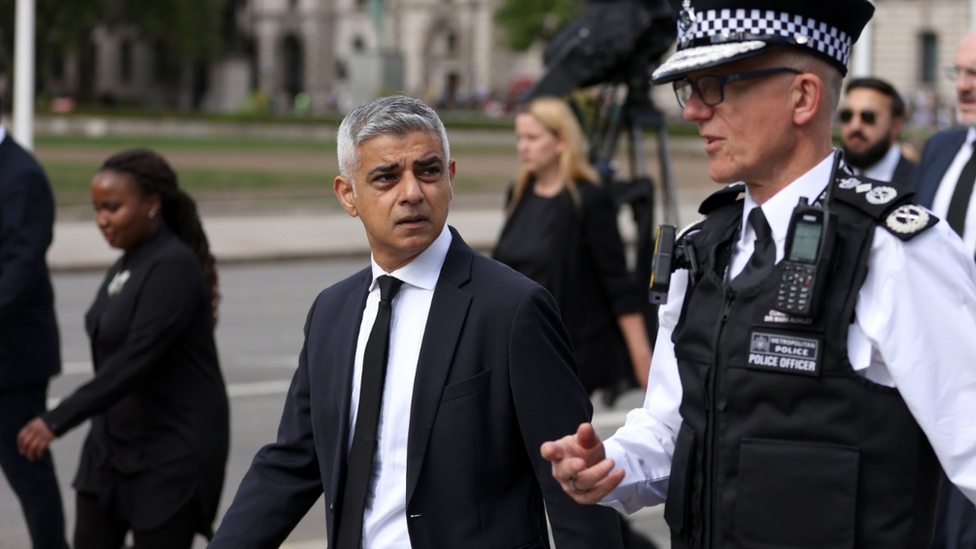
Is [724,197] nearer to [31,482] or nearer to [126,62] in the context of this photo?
[31,482]

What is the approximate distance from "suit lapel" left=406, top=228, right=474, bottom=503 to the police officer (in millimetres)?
408

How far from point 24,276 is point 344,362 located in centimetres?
286

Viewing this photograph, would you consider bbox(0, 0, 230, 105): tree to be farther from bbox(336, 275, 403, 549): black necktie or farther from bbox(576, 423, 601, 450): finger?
bbox(576, 423, 601, 450): finger

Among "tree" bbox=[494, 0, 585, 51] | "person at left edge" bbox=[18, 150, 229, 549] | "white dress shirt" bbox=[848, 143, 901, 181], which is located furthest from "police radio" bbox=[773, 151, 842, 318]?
"tree" bbox=[494, 0, 585, 51]

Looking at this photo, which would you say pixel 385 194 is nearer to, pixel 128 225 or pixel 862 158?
pixel 128 225

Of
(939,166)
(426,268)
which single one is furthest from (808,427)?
(939,166)

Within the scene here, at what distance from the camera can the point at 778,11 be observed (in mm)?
2723

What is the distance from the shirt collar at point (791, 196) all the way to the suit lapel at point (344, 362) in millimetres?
957

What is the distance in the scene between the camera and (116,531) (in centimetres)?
486

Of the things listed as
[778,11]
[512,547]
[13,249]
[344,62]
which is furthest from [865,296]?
[344,62]

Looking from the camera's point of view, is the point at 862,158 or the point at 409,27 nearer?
the point at 862,158

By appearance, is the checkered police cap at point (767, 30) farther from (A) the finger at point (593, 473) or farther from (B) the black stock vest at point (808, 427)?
(A) the finger at point (593, 473)

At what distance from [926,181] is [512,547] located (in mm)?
2847

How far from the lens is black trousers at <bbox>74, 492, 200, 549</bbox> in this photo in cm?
473
